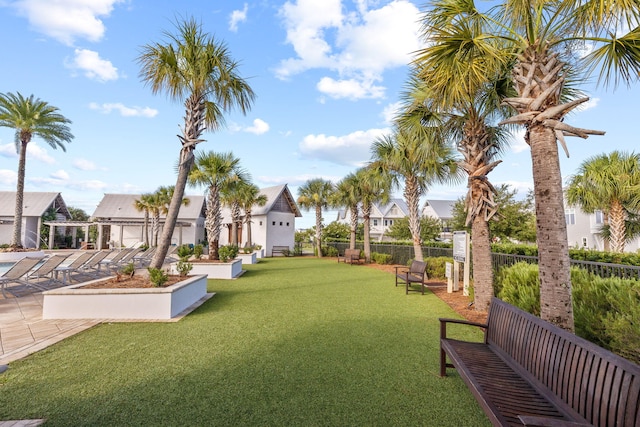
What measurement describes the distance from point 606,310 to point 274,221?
23.5 meters

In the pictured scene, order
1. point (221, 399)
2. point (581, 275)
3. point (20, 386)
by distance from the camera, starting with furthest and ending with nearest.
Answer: point (581, 275) → point (20, 386) → point (221, 399)

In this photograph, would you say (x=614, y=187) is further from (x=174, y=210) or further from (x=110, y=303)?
(x=110, y=303)

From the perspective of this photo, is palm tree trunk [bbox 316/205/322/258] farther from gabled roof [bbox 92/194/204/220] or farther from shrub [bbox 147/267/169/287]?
shrub [bbox 147/267/169/287]

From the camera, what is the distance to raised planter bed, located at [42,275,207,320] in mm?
6090

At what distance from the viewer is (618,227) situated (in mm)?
14258

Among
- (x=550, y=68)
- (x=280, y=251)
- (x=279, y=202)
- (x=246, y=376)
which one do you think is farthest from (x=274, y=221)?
(x=550, y=68)

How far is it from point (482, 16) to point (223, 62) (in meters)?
6.48

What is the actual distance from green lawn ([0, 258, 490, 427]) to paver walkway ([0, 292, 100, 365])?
0.81 feet

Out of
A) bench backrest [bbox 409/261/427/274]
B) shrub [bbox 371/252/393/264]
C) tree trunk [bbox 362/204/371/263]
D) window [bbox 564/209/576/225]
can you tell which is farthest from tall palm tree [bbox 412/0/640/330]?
window [bbox 564/209/576/225]

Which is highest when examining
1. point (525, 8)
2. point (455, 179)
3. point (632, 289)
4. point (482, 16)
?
point (482, 16)

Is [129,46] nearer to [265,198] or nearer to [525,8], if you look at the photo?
[525,8]


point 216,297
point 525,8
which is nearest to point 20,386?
point 216,297

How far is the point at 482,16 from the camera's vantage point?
482 cm

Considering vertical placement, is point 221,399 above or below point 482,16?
below
